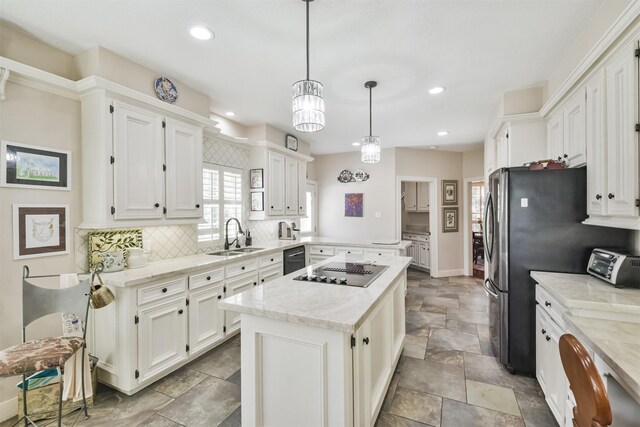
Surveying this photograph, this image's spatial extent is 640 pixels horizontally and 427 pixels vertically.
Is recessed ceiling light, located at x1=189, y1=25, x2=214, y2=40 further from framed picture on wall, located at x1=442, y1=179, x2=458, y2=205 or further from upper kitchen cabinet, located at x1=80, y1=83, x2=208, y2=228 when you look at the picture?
framed picture on wall, located at x1=442, y1=179, x2=458, y2=205

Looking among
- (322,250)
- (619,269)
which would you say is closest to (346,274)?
(619,269)

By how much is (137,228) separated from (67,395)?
1.34 m

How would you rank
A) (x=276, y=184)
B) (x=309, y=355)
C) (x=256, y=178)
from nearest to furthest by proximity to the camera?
(x=309, y=355)
(x=256, y=178)
(x=276, y=184)

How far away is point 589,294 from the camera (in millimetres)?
1683

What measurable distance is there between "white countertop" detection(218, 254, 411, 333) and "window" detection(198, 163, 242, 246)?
75.8 inches

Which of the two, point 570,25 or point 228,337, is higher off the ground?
point 570,25

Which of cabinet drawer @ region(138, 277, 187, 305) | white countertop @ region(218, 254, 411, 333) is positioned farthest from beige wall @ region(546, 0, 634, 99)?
cabinet drawer @ region(138, 277, 187, 305)

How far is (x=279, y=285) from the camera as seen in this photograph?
196cm

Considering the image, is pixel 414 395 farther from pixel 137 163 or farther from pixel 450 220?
pixel 450 220

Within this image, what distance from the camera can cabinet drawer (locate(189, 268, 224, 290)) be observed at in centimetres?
263

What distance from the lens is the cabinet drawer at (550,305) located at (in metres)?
1.76

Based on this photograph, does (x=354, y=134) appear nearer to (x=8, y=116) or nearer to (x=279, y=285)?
(x=279, y=285)

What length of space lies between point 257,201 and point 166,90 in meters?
1.87

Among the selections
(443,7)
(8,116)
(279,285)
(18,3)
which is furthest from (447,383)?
(18,3)
